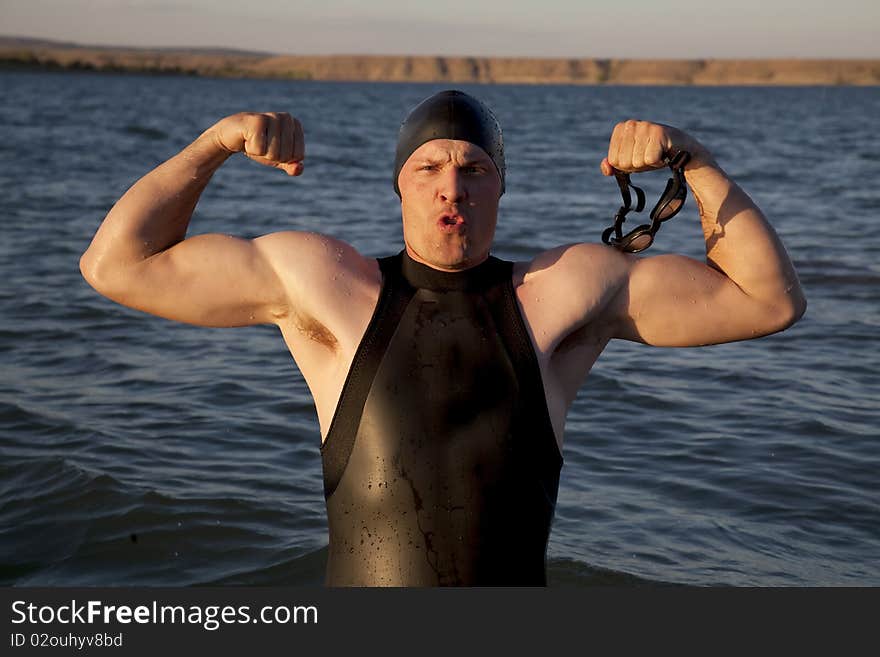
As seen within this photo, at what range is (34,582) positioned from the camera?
6047 mm

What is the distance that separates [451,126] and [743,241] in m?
0.98

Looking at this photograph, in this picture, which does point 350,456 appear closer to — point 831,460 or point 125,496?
point 125,496

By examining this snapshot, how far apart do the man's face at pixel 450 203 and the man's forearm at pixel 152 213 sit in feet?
1.98

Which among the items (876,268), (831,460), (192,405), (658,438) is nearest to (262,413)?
(192,405)

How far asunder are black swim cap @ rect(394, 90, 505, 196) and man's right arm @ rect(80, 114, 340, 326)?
390 mm

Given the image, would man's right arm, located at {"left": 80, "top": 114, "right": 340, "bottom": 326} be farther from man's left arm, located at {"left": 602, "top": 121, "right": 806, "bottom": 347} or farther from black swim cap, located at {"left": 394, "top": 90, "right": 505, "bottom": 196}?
man's left arm, located at {"left": 602, "top": 121, "right": 806, "bottom": 347}

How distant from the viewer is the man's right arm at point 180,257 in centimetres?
377

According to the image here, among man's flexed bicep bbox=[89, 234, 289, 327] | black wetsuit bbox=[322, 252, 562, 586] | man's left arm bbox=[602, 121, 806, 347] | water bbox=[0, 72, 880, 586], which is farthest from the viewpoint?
water bbox=[0, 72, 880, 586]

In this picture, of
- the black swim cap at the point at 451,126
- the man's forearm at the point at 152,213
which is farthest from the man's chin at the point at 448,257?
the man's forearm at the point at 152,213

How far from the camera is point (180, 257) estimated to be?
3807 millimetres

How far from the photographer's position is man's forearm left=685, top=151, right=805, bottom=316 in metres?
3.88

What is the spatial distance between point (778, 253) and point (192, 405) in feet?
18.9

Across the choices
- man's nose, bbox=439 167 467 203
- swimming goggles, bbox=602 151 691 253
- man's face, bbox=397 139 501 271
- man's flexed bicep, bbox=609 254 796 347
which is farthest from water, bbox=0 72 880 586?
man's nose, bbox=439 167 467 203

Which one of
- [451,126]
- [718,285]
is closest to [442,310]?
[451,126]
